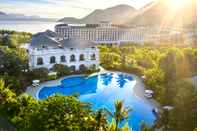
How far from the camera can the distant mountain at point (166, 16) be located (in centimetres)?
10819

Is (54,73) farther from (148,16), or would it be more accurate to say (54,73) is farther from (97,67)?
(148,16)

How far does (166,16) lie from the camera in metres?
128

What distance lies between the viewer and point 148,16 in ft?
408

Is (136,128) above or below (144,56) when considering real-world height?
below

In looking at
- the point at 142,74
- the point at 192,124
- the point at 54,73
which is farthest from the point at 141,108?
the point at 54,73

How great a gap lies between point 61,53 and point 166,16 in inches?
4035

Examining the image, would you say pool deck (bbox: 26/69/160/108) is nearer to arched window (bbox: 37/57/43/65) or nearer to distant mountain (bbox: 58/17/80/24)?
arched window (bbox: 37/57/43/65)

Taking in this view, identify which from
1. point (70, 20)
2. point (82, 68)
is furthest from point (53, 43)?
point (70, 20)

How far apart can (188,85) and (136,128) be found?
5571mm

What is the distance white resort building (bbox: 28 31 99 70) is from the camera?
31672mm

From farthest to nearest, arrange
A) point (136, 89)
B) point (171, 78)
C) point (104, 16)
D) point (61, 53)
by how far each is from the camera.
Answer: point (104, 16) < point (61, 53) < point (136, 89) < point (171, 78)

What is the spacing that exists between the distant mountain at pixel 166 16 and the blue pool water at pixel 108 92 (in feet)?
255

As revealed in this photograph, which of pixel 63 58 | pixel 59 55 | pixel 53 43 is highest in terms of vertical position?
pixel 53 43

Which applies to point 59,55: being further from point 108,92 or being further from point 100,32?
point 100,32
